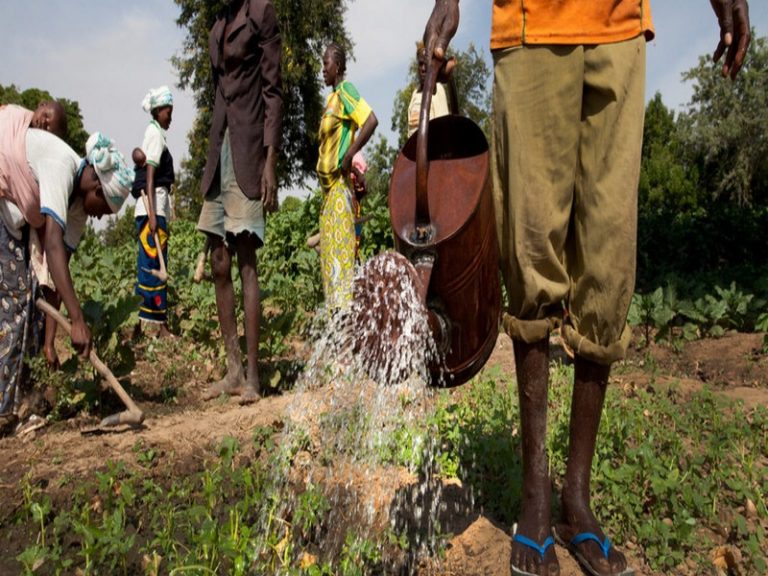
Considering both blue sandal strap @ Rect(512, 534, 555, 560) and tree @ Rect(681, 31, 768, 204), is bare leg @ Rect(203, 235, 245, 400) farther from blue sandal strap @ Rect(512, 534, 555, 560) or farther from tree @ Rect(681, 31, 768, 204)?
tree @ Rect(681, 31, 768, 204)

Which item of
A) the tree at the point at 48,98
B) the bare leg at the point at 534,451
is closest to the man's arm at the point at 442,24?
the bare leg at the point at 534,451

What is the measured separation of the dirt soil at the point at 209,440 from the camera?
2189 mm

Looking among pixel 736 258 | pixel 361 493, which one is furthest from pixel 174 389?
pixel 736 258

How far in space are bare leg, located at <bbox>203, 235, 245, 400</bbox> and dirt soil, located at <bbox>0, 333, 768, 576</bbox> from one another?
147mm

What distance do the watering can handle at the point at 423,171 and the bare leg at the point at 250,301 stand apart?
7.04ft

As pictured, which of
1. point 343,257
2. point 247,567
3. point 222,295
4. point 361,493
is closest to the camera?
point 247,567

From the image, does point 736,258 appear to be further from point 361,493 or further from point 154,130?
point 361,493

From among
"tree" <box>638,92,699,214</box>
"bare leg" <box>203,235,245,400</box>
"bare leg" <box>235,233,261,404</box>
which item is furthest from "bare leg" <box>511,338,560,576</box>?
"tree" <box>638,92,699,214</box>

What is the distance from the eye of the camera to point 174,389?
165 inches

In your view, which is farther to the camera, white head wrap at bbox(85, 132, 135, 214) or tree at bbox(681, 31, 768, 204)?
tree at bbox(681, 31, 768, 204)

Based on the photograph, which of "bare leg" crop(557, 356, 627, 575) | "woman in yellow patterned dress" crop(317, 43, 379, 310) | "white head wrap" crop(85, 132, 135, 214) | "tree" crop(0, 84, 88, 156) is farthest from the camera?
"tree" crop(0, 84, 88, 156)

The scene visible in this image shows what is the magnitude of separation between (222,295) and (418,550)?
87.0 inches

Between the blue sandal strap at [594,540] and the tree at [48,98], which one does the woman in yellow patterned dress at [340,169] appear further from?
the tree at [48,98]

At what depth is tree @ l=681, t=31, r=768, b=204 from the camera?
4316cm
